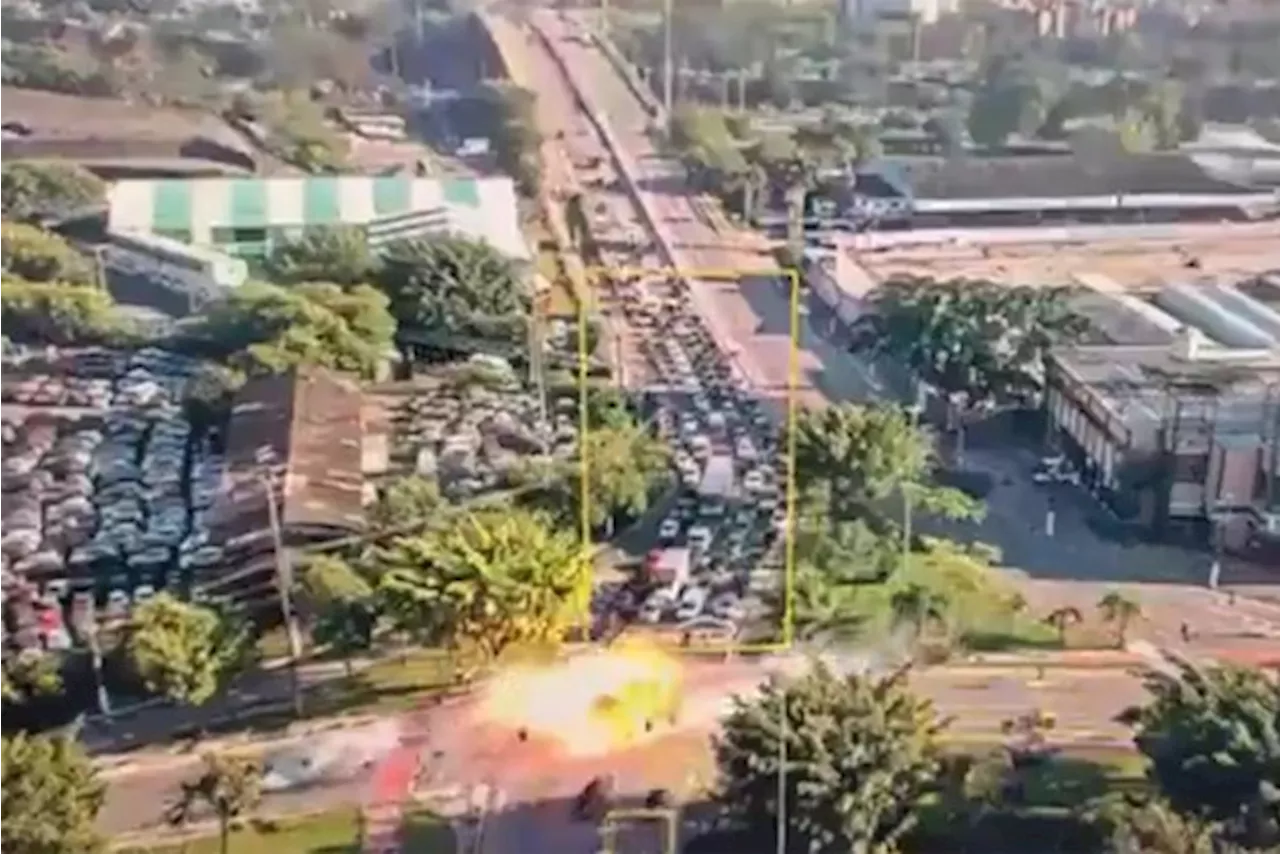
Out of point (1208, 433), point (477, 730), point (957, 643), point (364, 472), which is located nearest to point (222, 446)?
point (364, 472)


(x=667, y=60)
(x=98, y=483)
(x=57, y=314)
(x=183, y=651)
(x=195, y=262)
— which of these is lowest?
(x=183, y=651)

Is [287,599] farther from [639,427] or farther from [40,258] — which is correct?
[40,258]

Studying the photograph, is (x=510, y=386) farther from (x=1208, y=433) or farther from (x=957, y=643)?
(x=1208, y=433)

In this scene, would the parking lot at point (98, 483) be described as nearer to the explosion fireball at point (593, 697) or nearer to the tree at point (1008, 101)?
the explosion fireball at point (593, 697)

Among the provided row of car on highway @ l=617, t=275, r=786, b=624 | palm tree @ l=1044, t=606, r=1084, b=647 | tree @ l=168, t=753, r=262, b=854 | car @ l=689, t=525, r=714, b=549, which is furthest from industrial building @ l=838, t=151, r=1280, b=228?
tree @ l=168, t=753, r=262, b=854

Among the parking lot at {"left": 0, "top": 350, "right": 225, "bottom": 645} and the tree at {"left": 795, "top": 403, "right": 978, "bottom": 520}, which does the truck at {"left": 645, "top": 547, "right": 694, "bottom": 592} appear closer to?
the tree at {"left": 795, "top": 403, "right": 978, "bottom": 520}

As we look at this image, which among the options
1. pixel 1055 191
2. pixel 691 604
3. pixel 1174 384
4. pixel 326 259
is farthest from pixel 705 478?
pixel 1055 191

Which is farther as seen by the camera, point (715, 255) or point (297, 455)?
point (715, 255)
